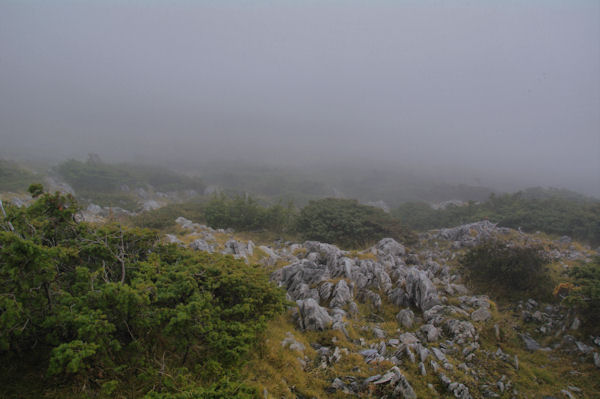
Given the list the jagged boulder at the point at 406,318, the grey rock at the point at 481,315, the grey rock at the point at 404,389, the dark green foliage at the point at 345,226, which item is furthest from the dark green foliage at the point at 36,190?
the dark green foliage at the point at 345,226

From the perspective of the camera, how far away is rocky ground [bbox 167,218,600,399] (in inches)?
238

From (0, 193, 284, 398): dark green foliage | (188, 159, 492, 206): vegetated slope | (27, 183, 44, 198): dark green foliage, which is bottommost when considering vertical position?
(188, 159, 492, 206): vegetated slope

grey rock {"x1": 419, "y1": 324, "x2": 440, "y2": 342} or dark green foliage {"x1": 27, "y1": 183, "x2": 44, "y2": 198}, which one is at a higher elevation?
dark green foliage {"x1": 27, "y1": 183, "x2": 44, "y2": 198}

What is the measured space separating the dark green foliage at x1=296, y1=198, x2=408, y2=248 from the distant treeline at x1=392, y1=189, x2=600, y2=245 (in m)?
3.32

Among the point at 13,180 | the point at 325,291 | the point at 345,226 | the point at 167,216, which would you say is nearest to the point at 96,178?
the point at 13,180

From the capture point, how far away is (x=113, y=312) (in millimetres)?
4289

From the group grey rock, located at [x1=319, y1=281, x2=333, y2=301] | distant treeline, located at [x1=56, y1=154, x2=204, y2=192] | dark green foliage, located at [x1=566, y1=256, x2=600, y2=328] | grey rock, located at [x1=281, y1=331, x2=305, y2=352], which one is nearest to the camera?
grey rock, located at [x1=281, y1=331, x2=305, y2=352]

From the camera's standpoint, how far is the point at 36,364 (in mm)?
4008

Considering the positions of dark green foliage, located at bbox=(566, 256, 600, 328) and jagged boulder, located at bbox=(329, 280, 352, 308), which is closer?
dark green foliage, located at bbox=(566, 256, 600, 328)

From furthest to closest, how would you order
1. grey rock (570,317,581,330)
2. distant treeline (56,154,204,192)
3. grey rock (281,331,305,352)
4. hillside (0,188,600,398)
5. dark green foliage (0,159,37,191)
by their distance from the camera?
1. distant treeline (56,154,204,192)
2. dark green foliage (0,159,37,191)
3. grey rock (570,317,581,330)
4. grey rock (281,331,305,352)
5. hillside (0,188,600,398)

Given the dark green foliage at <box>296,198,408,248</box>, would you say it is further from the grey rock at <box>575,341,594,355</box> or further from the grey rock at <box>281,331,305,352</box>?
the grey rock at <box>281,331,305,352</box>

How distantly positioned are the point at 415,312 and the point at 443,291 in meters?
2.16

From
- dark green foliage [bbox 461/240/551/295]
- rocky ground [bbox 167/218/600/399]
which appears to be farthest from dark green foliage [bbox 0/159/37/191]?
dark green foliage [bbox 461/240/551/295]

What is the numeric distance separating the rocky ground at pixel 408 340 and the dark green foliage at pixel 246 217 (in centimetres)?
806
